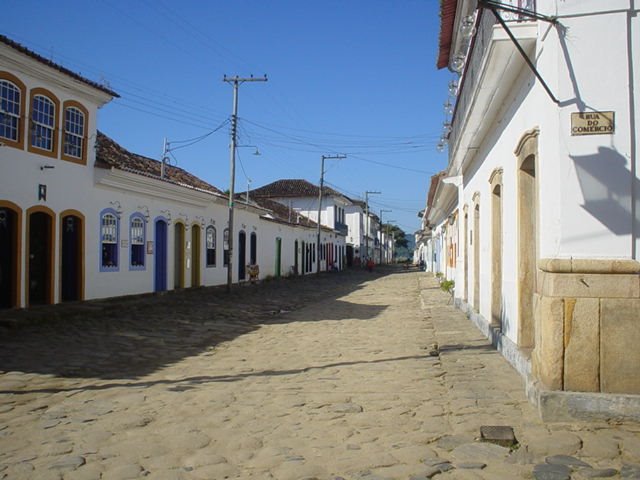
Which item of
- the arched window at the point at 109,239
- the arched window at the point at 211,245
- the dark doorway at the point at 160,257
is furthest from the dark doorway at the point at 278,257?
the arched window at the point at 109,239

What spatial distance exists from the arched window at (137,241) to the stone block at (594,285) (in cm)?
1354

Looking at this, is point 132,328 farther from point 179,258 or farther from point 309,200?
point 309,200

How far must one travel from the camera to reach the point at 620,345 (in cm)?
450

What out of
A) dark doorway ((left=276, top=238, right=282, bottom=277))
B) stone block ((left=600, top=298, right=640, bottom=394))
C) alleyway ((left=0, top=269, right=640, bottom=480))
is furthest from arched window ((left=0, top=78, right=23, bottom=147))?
dark doorway ((left=276, top=238, right=282, bottom=277))

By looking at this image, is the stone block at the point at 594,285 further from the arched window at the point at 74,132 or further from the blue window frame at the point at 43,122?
the arched window at the point at 74,132

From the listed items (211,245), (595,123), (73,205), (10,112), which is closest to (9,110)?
(10,112)

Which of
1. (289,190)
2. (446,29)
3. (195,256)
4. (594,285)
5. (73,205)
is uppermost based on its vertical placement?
(289,190)

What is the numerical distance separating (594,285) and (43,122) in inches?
464

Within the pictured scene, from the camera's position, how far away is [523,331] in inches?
255

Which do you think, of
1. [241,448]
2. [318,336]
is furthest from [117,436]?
[318,336]

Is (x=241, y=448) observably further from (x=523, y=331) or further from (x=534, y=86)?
(x=534, y=86)

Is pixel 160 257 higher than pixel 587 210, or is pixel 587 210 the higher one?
pixel 587 210

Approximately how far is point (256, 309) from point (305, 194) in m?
34.3

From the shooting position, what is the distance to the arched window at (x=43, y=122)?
1245 centimetres
